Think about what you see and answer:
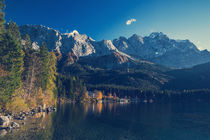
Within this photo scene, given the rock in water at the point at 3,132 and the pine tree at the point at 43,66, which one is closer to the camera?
the rock in water at the point at 3,132

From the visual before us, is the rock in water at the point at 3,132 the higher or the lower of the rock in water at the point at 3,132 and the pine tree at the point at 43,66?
the lower

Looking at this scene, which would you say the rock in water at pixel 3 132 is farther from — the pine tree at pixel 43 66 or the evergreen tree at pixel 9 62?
the pine tree at pixel 43 66

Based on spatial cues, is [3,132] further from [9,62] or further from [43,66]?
[43,66]

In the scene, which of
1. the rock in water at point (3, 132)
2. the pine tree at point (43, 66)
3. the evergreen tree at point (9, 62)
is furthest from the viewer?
the pine tree at point (43, 66)

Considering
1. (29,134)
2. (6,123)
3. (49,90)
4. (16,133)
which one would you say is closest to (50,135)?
(29,134)

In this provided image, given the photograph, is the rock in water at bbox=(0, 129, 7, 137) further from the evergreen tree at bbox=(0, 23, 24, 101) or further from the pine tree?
the pine tree

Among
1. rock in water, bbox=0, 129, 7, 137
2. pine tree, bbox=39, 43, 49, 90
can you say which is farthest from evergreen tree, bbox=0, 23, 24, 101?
pine tree, bbox=39, 43, 49, 90

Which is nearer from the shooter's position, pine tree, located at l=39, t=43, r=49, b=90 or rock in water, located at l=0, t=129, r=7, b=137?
rock in water, located at l=0, t=129, r=7, b=137

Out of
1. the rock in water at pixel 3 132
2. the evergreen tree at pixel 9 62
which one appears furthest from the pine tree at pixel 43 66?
the rock in water at pixel 3 132

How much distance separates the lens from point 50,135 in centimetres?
4109

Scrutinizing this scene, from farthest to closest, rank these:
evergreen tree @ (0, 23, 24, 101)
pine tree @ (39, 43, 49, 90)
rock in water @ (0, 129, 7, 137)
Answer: pine tree @ (39, 43, 49, 90) < evergreen tree @ (0, 23, 24, 101) < rock in water @ (0, 129, 7, 137)

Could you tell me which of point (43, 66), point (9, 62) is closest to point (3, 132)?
point (9, 62)

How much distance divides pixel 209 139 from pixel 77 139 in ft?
116

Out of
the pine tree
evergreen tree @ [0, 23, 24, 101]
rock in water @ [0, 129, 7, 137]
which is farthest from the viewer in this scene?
the pine tree
